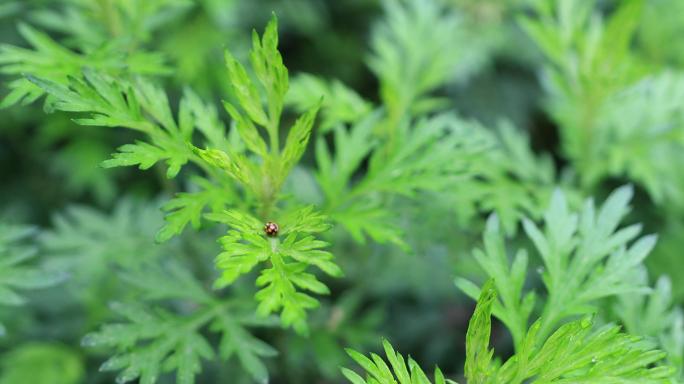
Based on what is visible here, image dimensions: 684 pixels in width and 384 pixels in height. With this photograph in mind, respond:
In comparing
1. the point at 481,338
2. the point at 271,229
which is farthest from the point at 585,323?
the point at 271,229

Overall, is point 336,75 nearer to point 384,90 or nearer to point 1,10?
point 384,90

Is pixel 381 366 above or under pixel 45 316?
under

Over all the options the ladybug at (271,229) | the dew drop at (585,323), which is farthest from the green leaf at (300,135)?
the dew drop at (585,323)

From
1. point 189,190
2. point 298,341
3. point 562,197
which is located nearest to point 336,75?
point 189,190

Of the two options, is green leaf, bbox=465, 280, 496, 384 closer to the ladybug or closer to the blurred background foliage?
the blurred background foliage

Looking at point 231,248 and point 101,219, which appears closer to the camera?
point 231,248

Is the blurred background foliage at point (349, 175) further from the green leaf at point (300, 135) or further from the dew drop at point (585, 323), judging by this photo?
the dew drop at point (585, 323)

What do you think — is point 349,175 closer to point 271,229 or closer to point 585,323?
point 271,229

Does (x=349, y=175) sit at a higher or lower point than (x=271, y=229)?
higher

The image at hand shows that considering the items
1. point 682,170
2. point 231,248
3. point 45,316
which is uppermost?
point 45,316
